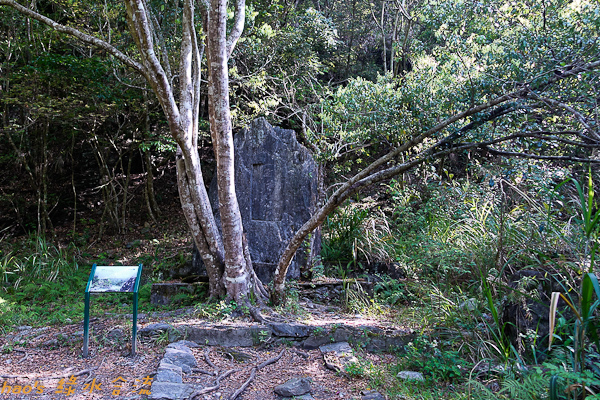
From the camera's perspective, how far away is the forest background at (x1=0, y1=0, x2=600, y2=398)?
3.15 meters

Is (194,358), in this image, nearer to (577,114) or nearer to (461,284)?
(461,284)

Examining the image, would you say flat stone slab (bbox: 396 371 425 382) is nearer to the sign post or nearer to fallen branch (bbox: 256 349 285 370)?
fallen branch (bbox: 256 349 285 370)

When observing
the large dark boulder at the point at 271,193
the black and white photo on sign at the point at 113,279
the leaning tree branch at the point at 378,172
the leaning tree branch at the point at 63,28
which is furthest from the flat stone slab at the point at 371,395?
the leaning tree branch at the point at 63,28

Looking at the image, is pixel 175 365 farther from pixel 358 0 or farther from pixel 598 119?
pixel 358 0

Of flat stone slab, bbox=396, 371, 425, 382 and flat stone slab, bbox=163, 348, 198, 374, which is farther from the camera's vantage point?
flat stone slab, bbox=163, 348, 198, 374

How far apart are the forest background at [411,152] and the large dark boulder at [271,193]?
1.25ft

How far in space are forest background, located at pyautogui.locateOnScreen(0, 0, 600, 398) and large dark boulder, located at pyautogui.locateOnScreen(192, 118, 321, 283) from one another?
1.25 feet

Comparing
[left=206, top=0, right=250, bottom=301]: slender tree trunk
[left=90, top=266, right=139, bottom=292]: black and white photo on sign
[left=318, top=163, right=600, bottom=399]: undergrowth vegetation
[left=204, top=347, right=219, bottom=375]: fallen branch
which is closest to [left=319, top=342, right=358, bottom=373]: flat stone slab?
[left=318, top=163, right=600, bottom=399]: undergrowth vegetation

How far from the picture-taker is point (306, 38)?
751 centimetres

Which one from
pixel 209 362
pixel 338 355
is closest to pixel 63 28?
pixel 209 362

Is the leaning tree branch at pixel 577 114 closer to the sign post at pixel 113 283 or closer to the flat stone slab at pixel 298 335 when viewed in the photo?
the flat stone slab at pixel 298 335

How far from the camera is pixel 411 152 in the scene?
7629mm

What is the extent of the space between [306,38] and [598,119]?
5448mm

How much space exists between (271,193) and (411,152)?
3.31m
